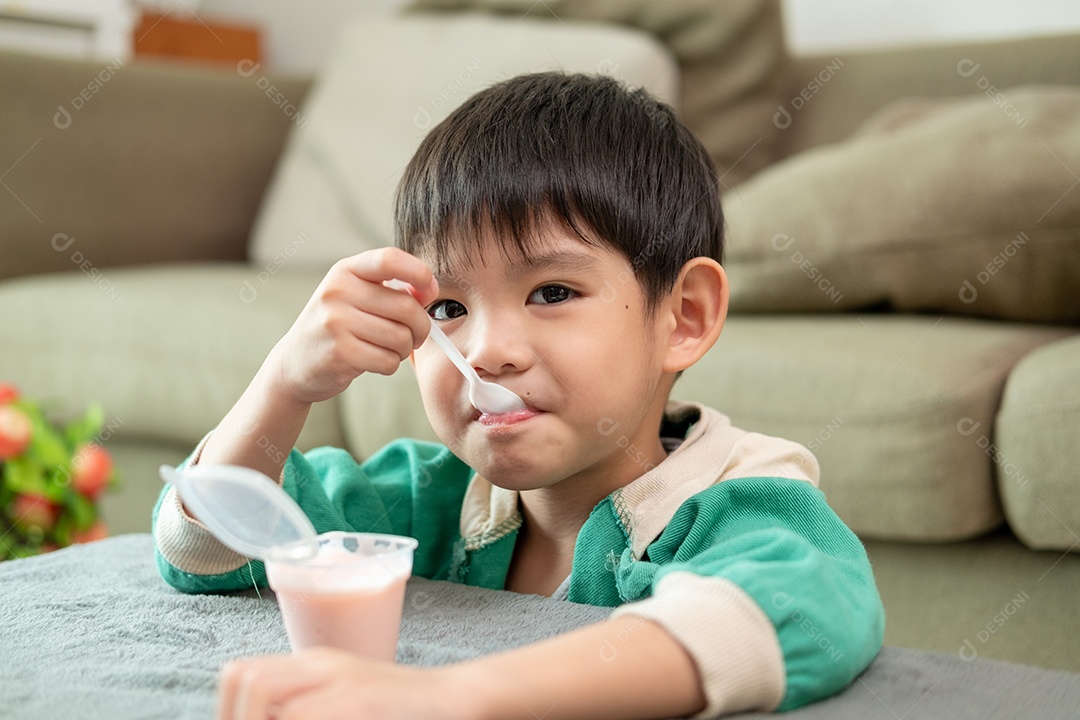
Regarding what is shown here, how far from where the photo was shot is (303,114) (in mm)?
2252

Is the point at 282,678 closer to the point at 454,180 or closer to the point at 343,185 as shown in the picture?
the point at 454,180

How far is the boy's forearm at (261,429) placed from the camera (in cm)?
83

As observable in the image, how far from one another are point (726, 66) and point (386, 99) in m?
0.66

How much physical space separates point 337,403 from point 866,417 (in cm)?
76

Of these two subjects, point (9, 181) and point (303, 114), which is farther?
point (303, 114)

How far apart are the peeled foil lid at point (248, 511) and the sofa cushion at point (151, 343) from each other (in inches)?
37.6

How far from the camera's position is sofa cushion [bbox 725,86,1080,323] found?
136 cm

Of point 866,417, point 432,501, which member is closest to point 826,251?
point 866,417

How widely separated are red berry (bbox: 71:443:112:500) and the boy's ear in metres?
1.00
